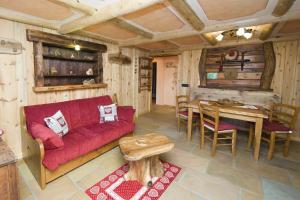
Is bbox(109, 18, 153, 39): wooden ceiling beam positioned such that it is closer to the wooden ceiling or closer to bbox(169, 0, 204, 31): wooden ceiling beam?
the wooden ceiling

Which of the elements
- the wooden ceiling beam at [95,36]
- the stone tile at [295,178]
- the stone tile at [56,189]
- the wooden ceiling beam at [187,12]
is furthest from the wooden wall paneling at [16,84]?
the stone tile at [295,178]

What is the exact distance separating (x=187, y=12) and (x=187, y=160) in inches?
84.8

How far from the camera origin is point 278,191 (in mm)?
1851

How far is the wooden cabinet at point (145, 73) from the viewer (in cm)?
499

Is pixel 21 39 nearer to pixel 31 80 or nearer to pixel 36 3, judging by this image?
pixel 31 80

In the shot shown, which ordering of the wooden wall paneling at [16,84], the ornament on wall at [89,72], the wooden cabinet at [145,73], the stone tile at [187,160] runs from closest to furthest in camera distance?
the wooden wall paneling at [16,84]
the stone tile at [187,160]
the ornament on wall at [89,72]
the wooden cabinet at [145,73]

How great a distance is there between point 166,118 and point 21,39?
3.82m

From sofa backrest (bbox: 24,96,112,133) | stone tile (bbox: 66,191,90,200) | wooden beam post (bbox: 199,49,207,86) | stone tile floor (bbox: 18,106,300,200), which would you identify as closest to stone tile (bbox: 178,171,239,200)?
stone tile floor (bbox: 18,106,300,200)

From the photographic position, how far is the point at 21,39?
2326 mm

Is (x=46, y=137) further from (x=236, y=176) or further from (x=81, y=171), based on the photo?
(x=236, y=176)

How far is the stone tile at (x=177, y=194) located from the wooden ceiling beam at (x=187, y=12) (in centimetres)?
217

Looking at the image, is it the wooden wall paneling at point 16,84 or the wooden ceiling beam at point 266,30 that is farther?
the wooden ceiling beam at point 266,30

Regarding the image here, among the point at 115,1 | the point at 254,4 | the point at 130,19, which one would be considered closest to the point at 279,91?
the point at 254,4

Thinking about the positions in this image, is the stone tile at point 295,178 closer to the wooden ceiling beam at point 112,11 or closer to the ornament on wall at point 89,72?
the wooden ceiling beam at point 112,11
